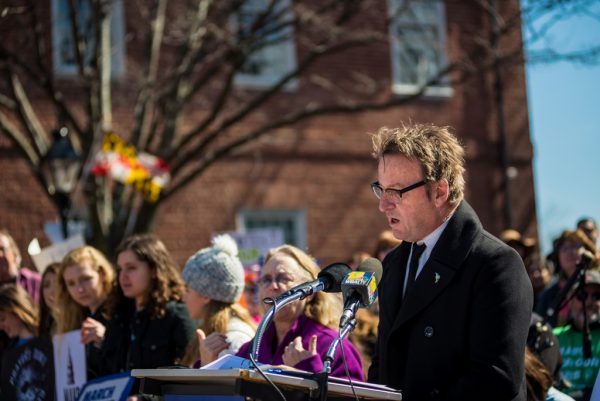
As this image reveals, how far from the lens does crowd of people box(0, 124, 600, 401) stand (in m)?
3.59

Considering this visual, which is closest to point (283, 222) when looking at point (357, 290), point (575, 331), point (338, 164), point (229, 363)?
point (338, 164)

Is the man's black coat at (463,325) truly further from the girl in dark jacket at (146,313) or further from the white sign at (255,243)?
the white sign at (255,243)

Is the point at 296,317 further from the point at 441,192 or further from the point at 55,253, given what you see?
the point at 55,253

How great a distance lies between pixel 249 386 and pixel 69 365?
11.6 feet

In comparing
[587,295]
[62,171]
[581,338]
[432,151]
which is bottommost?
[581,338]

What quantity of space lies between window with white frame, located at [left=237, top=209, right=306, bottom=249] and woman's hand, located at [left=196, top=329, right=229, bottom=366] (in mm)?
11019

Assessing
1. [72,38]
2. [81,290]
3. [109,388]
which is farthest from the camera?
[72,38]

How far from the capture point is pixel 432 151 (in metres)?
3.71

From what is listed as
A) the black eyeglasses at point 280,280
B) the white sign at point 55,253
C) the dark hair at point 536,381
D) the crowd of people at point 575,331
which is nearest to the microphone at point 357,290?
the black eyeglasses at point 280,280

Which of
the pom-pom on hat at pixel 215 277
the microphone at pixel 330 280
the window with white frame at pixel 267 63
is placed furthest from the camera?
the window with white frame at pixel 267 63

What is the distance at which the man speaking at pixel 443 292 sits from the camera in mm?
3502

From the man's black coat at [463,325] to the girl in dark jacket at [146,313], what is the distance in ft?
8.47

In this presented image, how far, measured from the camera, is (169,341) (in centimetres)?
611

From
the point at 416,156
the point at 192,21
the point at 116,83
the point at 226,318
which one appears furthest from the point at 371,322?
the point at 116,83
